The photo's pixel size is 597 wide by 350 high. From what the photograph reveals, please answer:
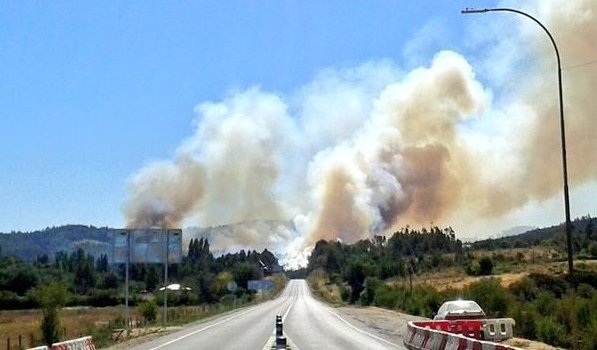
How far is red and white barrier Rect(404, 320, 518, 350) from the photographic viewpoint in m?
19.6

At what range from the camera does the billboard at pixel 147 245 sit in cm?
5900

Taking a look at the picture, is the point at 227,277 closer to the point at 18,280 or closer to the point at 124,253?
the point at 18,280

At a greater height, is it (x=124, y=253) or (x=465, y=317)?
(x=124, y=253)

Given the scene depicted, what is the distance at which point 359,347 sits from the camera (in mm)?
30781

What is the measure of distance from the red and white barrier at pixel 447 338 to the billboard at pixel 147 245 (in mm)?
31010

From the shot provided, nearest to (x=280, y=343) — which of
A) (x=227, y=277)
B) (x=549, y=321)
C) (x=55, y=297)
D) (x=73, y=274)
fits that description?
(x=549, y=321)

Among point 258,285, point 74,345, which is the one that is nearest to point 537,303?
point 74,345

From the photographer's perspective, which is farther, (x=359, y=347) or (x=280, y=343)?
(x=359, y=347)

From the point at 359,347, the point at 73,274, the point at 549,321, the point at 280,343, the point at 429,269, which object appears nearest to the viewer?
the point at 280,343

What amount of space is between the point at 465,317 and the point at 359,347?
6.37 metres

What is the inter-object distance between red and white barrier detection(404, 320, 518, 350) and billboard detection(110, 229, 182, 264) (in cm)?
3101

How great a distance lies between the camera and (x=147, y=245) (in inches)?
2365

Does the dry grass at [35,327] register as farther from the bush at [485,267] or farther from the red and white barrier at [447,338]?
the bush at [485,267]

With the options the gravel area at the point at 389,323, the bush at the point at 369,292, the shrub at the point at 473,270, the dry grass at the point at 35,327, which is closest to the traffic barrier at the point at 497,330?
the gravel area at the point at 389,323
